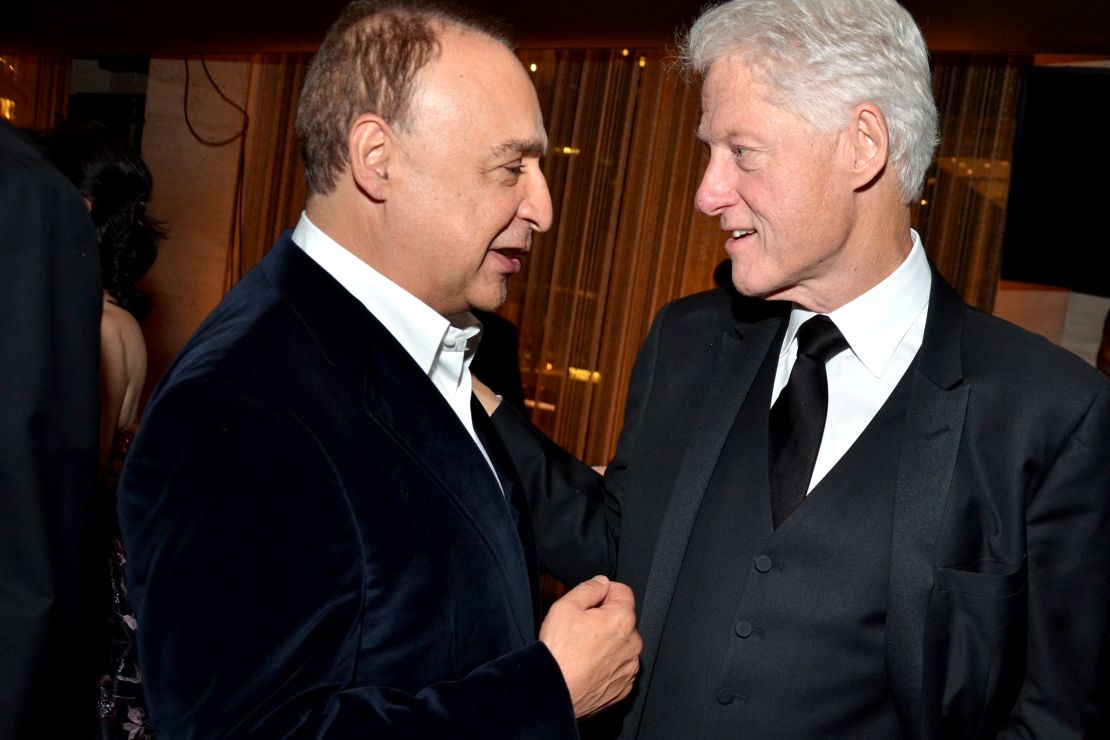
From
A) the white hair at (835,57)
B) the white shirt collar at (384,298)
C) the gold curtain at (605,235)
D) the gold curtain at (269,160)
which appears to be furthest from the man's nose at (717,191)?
the gold curtain at (269,160)

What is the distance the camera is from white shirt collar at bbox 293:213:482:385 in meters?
1.39

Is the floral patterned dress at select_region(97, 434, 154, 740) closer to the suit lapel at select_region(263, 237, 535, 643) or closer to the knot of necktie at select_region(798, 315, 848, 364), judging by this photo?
the suit lapel at select_region(263, 237, 535, 643)

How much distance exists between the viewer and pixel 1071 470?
60.4 inches

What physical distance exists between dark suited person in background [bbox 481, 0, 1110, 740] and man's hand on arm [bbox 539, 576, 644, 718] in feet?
0.61

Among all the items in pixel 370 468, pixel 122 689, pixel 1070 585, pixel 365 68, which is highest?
pixel 365 68

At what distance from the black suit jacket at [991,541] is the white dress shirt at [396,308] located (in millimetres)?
439

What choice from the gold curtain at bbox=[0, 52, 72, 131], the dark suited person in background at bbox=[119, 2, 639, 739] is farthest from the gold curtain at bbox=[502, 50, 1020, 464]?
the dark suited person in background at bbox=[119, 2, 639, 739]

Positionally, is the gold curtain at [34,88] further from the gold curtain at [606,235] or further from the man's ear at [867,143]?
the man's ear at [867,143]

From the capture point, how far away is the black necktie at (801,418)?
163cm

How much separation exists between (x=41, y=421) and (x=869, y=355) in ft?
3.79

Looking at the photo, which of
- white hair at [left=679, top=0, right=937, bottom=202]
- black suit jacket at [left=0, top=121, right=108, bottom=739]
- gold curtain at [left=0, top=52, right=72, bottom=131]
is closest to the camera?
black suit jacket at [left=0, top=121, right=108, bottom=739]

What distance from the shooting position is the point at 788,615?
1571 millimetres

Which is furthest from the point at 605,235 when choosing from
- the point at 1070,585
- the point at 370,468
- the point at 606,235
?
the point at 370,468

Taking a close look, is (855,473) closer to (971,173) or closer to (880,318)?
(880,318)
